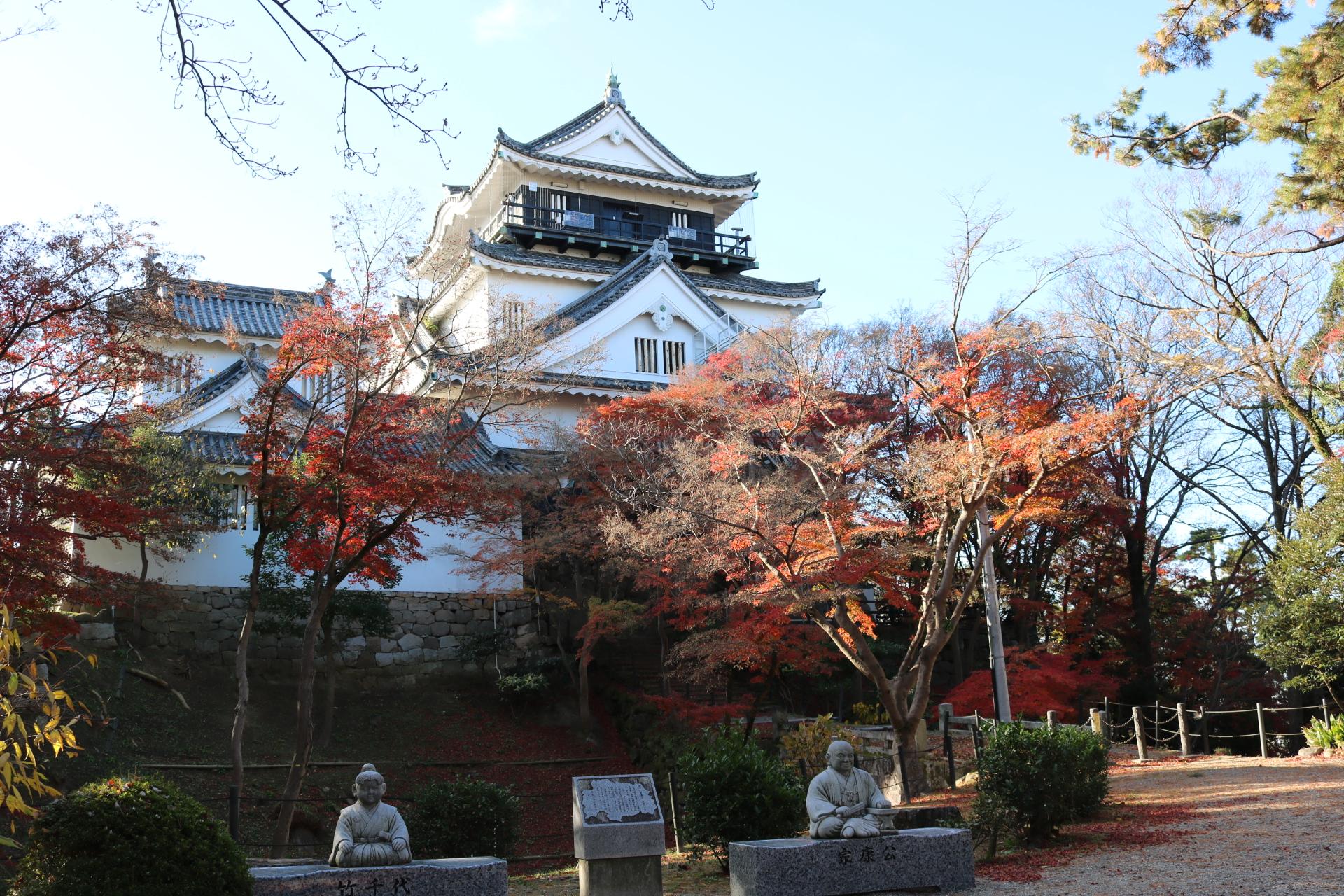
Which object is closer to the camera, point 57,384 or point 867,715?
point 57,384

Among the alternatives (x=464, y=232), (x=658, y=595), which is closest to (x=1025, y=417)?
(x=658, y=595)

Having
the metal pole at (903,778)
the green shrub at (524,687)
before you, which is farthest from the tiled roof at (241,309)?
the metal pole at (903,778)

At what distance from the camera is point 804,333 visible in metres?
18.7

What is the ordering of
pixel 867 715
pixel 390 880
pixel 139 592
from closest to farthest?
pixel 390 880, pixel 139 592, pixel 867 715

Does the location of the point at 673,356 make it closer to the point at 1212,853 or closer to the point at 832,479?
the point at 832,479

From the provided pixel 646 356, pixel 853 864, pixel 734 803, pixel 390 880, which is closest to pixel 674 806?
pixel 734 803

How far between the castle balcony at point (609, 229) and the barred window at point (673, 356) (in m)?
4.60

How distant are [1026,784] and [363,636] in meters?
16.6

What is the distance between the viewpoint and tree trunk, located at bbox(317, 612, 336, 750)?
832 inches

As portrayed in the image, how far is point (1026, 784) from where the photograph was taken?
39.0 ft

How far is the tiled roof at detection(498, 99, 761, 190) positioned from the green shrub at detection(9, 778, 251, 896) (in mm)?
27995

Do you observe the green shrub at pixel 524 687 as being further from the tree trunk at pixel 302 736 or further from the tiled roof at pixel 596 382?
the tree trunk at pixel 302 736

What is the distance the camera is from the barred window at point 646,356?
31.2m

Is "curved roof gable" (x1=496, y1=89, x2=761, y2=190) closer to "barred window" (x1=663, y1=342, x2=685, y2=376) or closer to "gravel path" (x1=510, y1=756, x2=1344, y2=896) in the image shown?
"barred window" (x1=663, y1=342, x2=685, y2=376)
